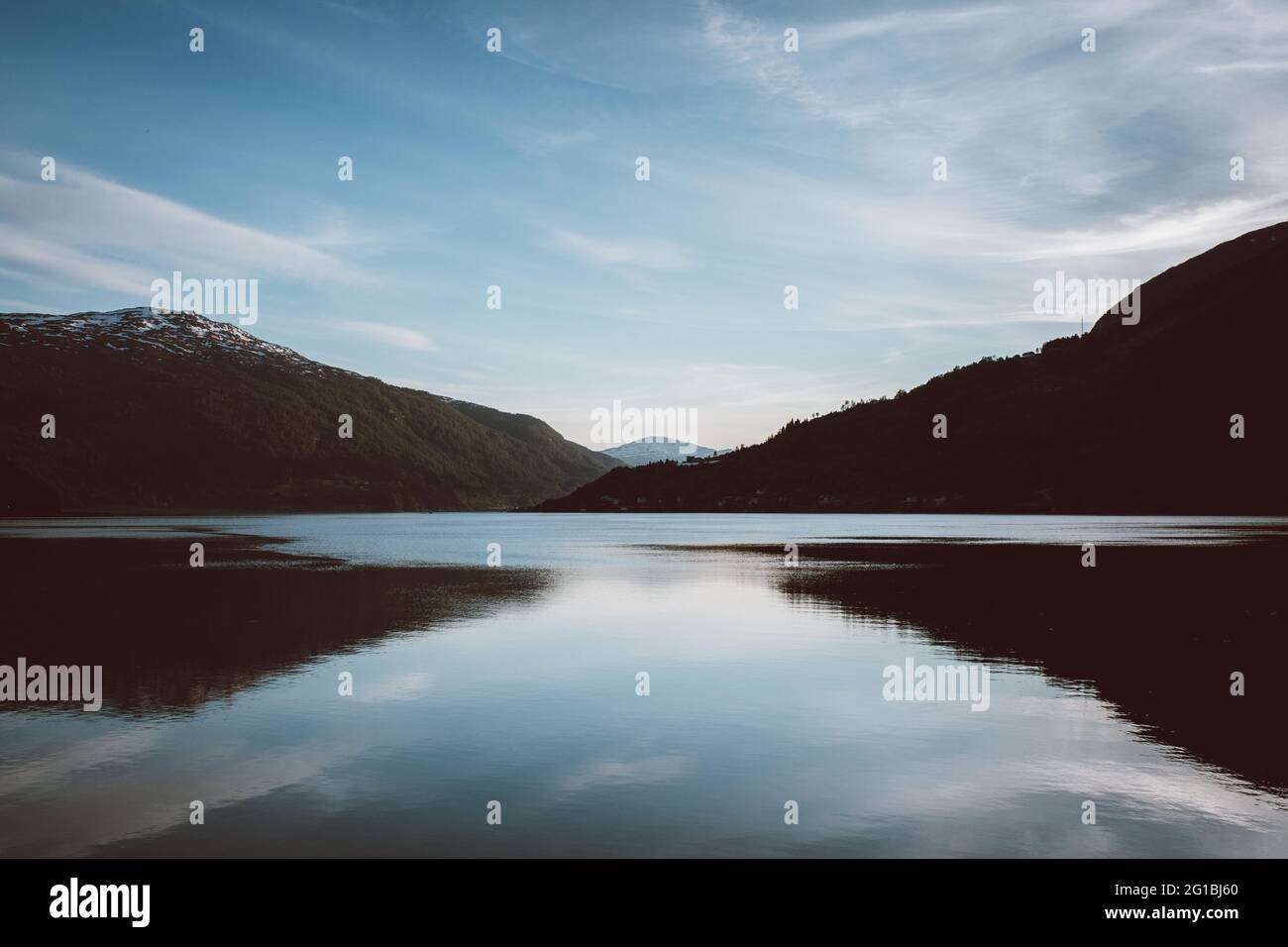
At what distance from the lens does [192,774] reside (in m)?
16.6

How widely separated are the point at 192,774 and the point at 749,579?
155 feet

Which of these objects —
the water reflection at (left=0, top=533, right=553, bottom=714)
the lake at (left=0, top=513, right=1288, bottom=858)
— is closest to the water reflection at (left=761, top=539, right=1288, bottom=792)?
the lake at (left=0, top=513, right=1288, bottom=858)

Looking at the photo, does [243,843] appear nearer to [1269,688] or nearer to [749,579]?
[1269,688]

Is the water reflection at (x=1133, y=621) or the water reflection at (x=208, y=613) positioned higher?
the water reflection at (x=208, y=613)

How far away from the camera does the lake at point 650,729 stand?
45.8ft

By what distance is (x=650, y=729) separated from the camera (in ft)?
68.5

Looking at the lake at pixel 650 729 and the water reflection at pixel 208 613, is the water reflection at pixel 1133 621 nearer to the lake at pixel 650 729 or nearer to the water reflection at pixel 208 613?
the lake at pixel 650 729

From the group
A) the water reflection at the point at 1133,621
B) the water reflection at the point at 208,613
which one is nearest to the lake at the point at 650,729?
the water reflection at the point at 1133,621

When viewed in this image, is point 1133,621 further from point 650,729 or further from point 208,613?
point 208,613

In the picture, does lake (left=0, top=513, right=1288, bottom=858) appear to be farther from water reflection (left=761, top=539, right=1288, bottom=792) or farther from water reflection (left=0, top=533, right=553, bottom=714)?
water reflection (left=0, top=533, right=553, bottom=714)

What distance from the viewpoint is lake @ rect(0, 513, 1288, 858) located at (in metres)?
13.9

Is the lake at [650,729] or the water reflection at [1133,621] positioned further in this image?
the water reflection at [1133,621]

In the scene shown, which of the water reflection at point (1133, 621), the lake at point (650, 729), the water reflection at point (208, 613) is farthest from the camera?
the water reflection at point (208, 613)
